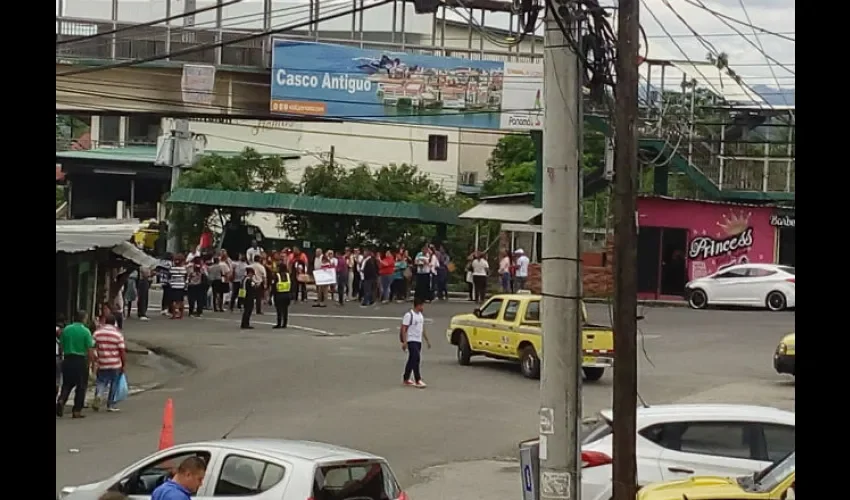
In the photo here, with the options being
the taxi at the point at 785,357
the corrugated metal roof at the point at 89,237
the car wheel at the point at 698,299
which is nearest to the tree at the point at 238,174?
the corrugated metal roof at the point at 89,237

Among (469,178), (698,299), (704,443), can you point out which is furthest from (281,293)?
(469,178)

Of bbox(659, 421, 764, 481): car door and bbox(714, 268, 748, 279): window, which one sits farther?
bbox(714, 268, 748, 279): window

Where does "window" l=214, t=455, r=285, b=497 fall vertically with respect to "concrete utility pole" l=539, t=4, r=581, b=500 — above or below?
below

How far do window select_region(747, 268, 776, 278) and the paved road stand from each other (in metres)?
2.79

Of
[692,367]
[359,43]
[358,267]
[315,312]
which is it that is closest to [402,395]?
[692,367]

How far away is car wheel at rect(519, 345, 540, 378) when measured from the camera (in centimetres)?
2431

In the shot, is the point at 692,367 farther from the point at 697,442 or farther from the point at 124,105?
the point at 124,105

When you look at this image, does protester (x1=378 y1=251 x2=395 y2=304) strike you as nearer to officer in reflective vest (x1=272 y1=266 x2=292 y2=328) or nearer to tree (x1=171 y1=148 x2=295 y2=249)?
officer in reflective vest (x1=272 y1=266 x2=292 y2=328)

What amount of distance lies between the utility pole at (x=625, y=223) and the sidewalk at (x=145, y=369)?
12.9 meters

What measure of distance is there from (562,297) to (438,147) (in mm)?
61139

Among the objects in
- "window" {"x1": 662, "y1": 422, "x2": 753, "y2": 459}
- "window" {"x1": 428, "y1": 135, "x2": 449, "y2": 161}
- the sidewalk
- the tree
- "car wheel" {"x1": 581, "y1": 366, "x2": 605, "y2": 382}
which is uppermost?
"window" {"x1": 428, "y1": 135, "x2": 449, "y2": 161}

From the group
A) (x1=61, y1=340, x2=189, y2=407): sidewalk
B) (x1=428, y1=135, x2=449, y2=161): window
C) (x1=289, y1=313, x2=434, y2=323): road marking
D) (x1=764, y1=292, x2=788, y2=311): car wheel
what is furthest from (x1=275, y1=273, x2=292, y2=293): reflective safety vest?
(x1=428, y1=135, x2=449, y2=161): window

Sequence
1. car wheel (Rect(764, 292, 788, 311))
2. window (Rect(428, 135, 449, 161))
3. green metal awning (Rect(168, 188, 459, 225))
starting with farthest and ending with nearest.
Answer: window (Rect(428, 135, 449, 161)) < green metal awning (Rect(168, 188, 459, 225)) < car wheel (Rect(764, 292, 788, 311))

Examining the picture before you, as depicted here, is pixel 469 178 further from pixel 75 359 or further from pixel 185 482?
pixel 185 482
